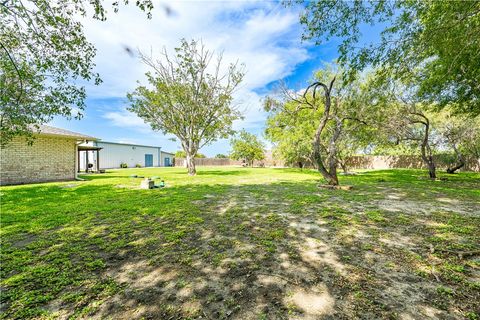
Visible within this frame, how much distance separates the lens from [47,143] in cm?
1100

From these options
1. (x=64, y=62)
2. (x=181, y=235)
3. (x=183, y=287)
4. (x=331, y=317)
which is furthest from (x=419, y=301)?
(x=64, y=62)

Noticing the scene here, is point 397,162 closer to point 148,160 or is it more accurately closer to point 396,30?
point 396,30

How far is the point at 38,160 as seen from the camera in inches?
422

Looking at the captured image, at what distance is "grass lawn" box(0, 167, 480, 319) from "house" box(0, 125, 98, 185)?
8086 mm

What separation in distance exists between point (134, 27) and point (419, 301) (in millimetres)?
7410

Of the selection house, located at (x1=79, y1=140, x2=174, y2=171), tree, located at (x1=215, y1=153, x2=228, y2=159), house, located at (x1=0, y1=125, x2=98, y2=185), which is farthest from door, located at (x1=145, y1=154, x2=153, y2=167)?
house, located at (x1=0, y1=125, x2=98, y2=185)

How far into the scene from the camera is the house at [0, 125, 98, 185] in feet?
32.2

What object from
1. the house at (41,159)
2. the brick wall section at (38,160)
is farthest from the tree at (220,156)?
the brick wall section at (38,160)

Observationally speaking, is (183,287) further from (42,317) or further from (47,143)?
(47,143)

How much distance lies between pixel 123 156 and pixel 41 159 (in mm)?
17422

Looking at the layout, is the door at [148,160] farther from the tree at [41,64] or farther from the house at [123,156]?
the tree at [41,64]

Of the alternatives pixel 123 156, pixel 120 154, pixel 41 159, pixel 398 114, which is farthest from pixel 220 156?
pixel 398 114

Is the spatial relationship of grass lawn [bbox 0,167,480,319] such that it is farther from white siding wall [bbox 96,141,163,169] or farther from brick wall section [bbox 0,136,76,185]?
white siding wall [bbox 96,141,163,169]

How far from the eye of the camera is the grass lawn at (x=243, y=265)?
1.62 metres
